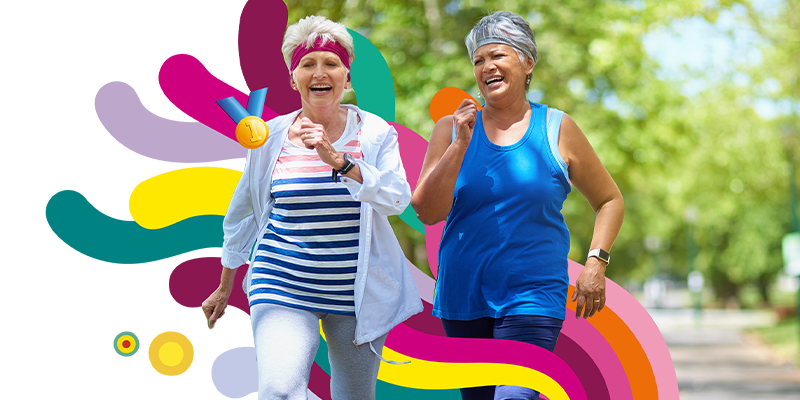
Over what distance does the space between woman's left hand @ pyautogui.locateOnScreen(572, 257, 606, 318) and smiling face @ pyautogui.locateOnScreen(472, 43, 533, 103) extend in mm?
762

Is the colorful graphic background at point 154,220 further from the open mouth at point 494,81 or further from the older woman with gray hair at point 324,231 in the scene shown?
the open mouth at point 494,81

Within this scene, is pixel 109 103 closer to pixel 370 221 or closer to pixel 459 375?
pixel 370 221

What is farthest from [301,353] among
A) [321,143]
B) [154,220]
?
[154,220]

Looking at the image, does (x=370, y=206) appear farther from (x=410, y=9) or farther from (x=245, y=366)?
(x=410, y=9)

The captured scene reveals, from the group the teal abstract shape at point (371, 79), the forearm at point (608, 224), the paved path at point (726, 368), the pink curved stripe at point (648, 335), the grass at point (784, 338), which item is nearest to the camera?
the forearm at point (608, 224)

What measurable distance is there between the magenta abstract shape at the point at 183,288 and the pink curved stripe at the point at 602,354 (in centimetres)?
159

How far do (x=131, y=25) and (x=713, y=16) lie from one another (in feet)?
31.8

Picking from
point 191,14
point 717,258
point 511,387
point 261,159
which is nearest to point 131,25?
point 191,14

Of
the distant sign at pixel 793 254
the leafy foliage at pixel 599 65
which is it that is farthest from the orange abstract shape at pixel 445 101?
the distant sign at pixel 793 254

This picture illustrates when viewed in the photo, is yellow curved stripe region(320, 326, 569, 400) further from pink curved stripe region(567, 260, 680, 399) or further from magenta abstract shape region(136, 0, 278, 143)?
magenta abstract shape region(136, 0, 278, 143)

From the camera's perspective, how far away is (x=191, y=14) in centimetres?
399

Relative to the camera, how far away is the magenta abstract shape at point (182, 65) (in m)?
3.93

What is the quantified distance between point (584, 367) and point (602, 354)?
0.11 m

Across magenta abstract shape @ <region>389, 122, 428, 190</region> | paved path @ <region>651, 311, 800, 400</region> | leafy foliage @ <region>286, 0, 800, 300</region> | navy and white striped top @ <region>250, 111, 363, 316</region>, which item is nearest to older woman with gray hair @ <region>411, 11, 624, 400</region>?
navy and white striped top @ <region>250, 111, 363, 316</region>
